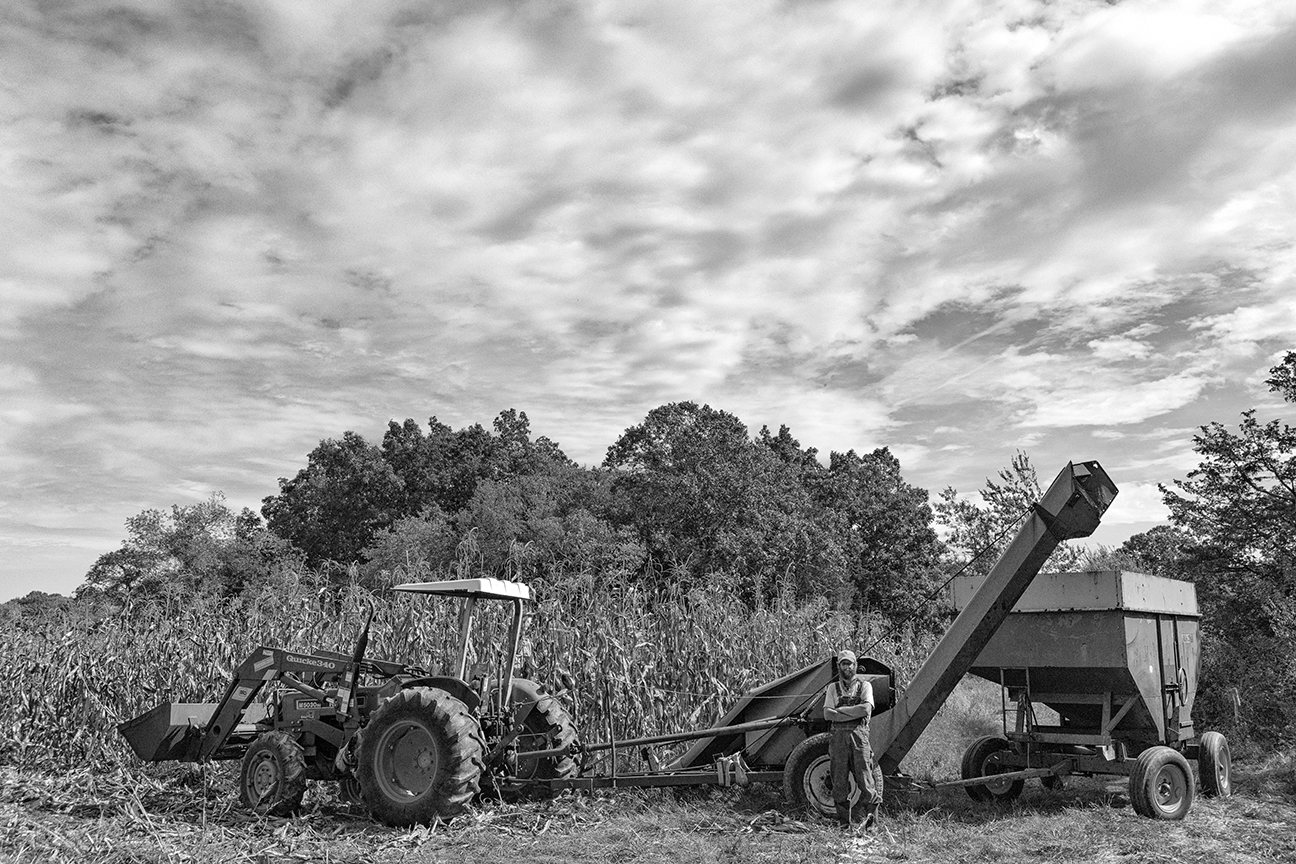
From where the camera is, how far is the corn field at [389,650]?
12312 mm

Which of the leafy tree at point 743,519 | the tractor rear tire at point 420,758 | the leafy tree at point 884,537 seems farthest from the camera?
the leafy tree at point 884,537

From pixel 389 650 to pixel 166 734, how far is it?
11.1 feet

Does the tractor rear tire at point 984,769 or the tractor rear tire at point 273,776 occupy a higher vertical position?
the tractor rear tire at point 984,769

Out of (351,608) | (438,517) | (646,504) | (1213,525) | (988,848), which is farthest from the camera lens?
(438,517)

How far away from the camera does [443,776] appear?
8.80 metres

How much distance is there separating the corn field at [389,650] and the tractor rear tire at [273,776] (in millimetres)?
2338

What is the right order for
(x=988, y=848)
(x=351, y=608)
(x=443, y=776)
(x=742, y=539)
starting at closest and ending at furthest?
(x=988, y=848) → (x=443, y=776) → (x=351, y=608) → (x=742, y=539)

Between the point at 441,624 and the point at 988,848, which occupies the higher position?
the point at 441,624

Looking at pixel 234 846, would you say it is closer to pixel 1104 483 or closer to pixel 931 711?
pixel 931 711

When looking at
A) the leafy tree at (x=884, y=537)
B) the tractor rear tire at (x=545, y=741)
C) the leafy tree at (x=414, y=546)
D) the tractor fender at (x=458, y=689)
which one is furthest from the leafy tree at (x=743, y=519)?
the tractor fender at (x=458, y=689)

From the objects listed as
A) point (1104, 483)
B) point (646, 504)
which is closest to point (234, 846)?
point (1104, 483)

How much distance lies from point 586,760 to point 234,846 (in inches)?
151

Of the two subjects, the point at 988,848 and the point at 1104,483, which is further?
the point at 1104,483

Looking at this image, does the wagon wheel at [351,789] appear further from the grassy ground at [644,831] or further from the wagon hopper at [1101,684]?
the wagon hopper at [1101,684]
